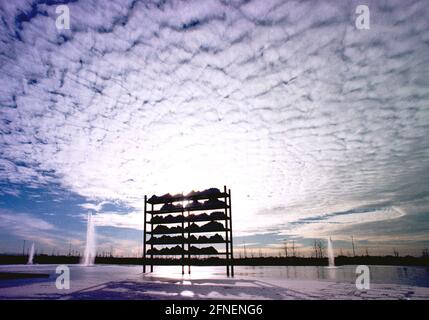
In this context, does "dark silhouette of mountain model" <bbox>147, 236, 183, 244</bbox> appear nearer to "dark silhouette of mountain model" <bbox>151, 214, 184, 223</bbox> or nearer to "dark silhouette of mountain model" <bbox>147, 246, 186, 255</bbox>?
"dark silhouette of mountain model" <bbox>147, 246, 186, 255</bbox>

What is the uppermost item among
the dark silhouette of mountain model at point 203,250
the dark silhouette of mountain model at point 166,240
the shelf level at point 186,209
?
the shelf level at point 186,209

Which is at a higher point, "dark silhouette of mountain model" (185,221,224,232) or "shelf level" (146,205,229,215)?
"shelf level" (146,205,229,215)

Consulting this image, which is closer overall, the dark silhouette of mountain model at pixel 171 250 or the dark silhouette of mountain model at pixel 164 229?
the dark silhouette of mountain model at pixel 171 250

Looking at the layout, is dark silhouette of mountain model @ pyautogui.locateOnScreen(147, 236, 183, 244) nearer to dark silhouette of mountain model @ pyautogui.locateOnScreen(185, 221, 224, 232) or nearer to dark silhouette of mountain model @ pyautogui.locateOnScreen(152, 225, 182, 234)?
dark silhouette of mountain model @ pyautogui.locateOnScreen(152, 225, 182, 234)

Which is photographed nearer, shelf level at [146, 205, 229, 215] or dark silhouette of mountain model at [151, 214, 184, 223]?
shelf level at [146, 205, 229, 215]

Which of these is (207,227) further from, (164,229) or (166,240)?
(164,229)

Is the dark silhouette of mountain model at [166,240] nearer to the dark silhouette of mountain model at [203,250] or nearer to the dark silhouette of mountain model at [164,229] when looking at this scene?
the dark silhouette of mountain model at [164,229]

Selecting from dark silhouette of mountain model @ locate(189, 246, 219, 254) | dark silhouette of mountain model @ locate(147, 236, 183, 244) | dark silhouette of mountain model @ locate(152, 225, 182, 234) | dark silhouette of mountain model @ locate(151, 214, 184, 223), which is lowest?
dark silhouette of mountain model @ locate(189, 246, 219, 254)

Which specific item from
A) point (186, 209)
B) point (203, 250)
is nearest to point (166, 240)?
point (186, 209)

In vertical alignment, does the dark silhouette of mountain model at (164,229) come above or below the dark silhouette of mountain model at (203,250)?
above

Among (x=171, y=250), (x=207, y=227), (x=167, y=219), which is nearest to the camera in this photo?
(x=207, y=227)
